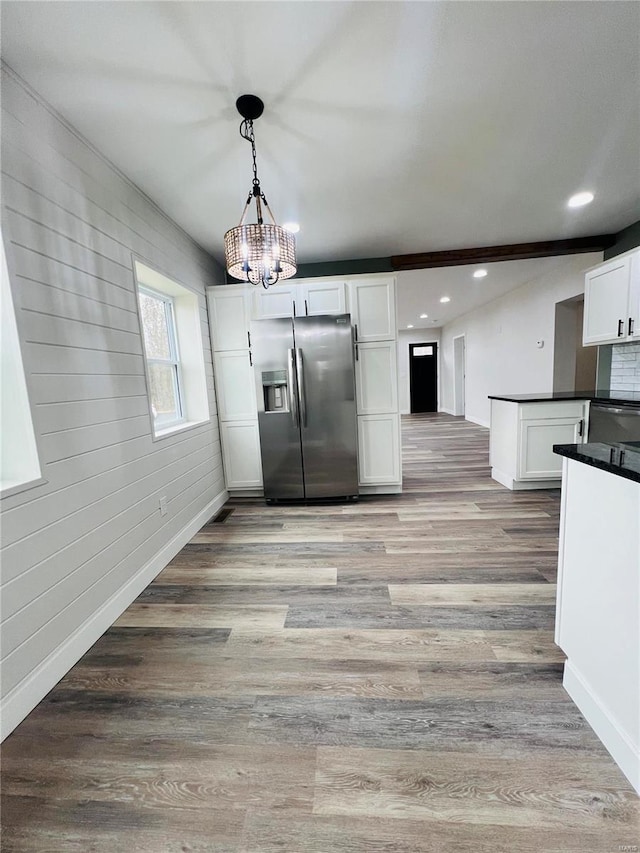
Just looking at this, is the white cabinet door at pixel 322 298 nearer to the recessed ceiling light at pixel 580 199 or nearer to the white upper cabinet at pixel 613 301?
the recessed ceiling light at pixel 580 199

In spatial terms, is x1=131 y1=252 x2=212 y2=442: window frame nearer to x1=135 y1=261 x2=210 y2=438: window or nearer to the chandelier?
x1=135 y1=261 x2=210 y2=438: window

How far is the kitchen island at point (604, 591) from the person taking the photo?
989mm

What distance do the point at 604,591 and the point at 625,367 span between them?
3.43 meters

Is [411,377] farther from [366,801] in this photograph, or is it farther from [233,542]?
[366,801]

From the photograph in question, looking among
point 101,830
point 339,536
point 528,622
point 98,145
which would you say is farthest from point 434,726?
point 98,145

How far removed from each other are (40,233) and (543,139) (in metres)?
2.80

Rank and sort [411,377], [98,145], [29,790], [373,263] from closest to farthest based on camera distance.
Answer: [29,790], [98,145], [373,263], [411,377]

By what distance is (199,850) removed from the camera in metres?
0.91

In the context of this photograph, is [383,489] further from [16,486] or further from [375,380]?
[16,486]

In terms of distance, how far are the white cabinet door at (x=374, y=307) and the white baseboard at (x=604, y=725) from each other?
9.22 ft

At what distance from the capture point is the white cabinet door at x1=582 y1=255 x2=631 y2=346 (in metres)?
2.99

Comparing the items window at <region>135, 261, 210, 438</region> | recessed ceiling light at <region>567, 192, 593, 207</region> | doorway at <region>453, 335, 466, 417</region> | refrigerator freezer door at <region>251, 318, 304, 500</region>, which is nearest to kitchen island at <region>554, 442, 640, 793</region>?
refrigerator freezer door at <region>251, 318, 304, 500</region>

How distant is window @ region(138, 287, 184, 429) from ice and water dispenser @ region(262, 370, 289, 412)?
821 millimetres

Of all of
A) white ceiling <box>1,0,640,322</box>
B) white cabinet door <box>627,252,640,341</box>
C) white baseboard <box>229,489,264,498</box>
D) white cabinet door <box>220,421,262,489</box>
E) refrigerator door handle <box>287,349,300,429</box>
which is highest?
white ceiling <box>1,0,640,322</box>
